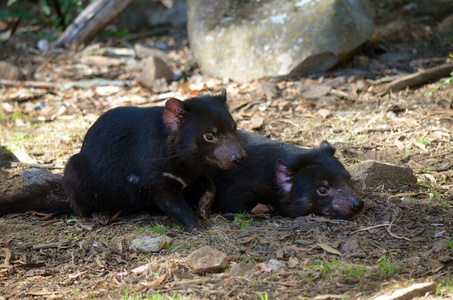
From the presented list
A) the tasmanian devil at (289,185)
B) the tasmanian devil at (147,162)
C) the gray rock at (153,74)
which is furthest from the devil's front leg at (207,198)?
the gray rock at (153,74)

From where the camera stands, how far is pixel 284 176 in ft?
14.5

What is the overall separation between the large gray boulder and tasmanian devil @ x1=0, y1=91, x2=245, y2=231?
10.3 feet

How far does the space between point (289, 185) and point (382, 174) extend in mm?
873

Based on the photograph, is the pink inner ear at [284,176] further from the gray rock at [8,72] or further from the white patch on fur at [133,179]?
the gray rock at [8,72]

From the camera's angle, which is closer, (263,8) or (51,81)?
(263,8)

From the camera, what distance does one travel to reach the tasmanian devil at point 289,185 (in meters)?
4.24

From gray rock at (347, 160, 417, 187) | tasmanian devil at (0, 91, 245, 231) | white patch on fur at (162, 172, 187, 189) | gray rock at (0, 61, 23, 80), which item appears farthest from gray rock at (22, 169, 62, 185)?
gray rock at (0, 61, 23, 80)

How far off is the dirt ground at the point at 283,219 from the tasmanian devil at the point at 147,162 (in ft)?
0.54

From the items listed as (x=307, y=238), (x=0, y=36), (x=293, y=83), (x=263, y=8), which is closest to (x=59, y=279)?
(x=307, y=238)

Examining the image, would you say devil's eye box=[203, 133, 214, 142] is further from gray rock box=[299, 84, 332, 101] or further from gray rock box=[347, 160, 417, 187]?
gray rock box=[299, 84, 332, 101]

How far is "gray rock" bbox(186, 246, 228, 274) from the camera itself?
10.9 ft

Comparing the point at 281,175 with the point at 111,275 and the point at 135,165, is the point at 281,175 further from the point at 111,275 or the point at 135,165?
the point at 111,275

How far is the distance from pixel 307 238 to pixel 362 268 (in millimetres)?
622

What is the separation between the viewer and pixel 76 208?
443 centimetres
